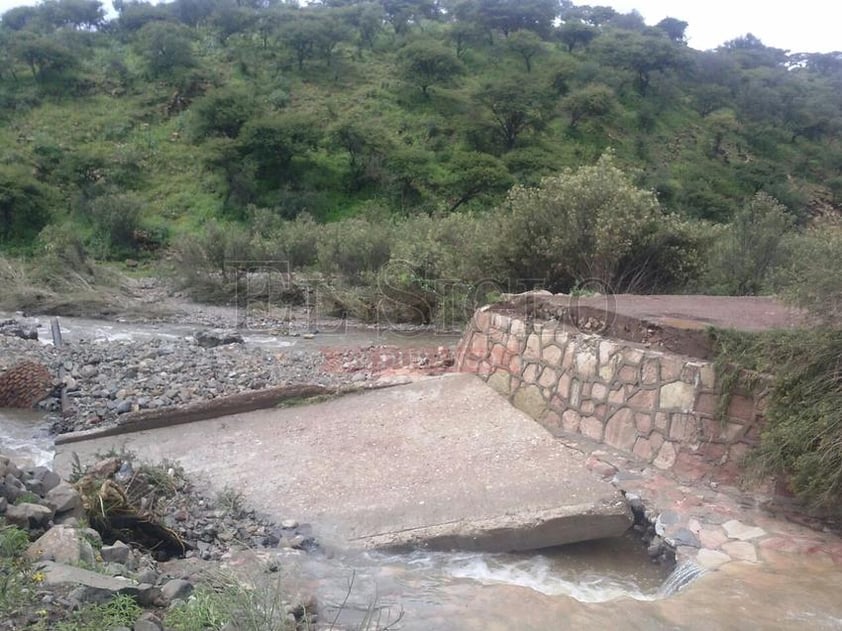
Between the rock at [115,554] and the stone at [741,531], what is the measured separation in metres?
3.76

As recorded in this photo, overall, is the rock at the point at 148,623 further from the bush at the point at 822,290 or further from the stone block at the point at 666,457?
the bush at the point at 822,290

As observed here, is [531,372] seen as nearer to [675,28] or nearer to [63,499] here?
[63,499]

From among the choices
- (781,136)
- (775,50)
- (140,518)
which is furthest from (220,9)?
(140,518)

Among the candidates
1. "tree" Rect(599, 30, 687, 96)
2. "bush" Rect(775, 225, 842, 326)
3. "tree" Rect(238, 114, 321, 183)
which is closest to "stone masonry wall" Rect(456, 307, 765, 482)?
"bush" Rect(775, 225, 842, 326)

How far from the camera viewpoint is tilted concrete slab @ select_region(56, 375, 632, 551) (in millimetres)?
4980

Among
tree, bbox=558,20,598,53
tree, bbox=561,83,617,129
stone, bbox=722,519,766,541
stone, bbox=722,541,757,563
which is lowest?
stone, bbox=722,541,757,563

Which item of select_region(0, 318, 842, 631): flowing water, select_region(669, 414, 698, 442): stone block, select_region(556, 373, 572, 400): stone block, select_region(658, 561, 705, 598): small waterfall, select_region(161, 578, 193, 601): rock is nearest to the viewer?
select_region(161, 578, 193, 601): rock

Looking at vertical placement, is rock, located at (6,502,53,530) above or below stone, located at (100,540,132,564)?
above

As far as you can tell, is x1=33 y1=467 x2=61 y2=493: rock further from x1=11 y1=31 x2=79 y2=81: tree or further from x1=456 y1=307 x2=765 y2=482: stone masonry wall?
x1=11 y1=31 x2=79 y2=81: tree

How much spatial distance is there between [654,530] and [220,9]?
2154 inches

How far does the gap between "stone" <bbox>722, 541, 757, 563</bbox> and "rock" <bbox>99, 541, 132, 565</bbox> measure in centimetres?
366

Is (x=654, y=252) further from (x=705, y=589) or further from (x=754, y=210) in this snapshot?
(x=705, y=589)

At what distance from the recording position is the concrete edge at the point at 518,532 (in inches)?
193

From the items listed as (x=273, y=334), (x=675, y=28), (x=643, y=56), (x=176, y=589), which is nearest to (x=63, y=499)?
(x=176, y=589)
